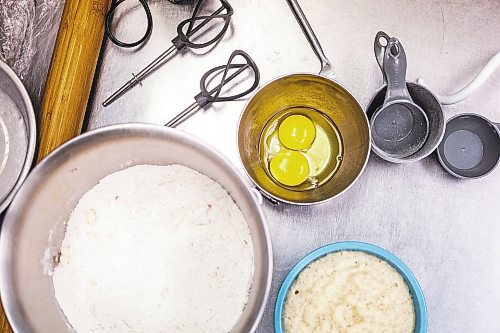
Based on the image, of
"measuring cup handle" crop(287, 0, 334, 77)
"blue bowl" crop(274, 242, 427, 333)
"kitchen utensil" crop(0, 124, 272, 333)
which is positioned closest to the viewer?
"kitchen utensil" crop(0, 124, 272, 333)

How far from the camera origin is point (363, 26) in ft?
4.13

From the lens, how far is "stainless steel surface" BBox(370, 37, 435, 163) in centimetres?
114

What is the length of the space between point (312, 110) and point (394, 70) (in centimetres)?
18

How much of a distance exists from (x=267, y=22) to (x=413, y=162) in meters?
0.43

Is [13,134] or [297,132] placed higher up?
[13,134]

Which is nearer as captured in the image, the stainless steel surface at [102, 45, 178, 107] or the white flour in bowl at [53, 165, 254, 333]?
the white flour in bowl at [53, 165, 254, 333]

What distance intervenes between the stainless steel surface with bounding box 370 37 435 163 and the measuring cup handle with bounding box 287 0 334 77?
4.7 inches

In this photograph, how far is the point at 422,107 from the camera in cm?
119

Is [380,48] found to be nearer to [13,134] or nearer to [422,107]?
[422,107]

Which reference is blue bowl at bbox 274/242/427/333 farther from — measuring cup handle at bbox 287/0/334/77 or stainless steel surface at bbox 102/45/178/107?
stainless steel surface at bbox 102/45/178/107

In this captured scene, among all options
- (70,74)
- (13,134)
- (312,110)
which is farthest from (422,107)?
(13,134)

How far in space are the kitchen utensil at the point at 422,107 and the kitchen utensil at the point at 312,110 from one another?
0.21ft

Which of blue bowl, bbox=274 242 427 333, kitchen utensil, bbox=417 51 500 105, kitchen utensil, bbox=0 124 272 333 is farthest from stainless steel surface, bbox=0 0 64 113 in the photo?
kitchen utensil, bbox=417 51 500 105

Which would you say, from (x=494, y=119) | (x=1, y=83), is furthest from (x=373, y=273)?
(x=1, y=83)
